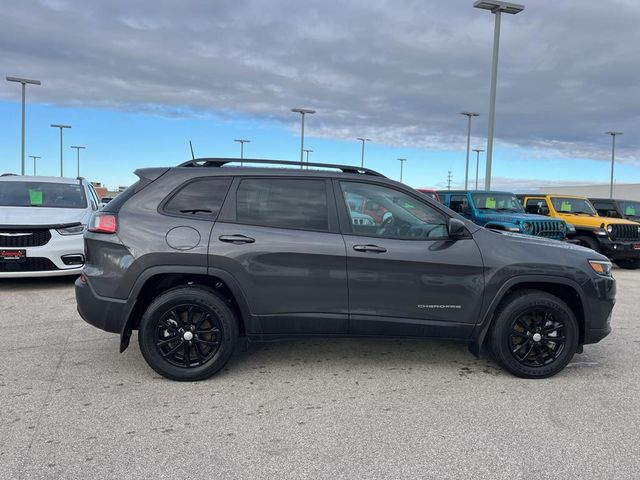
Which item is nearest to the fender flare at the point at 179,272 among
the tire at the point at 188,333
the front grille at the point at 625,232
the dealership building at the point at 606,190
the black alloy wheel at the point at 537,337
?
the tire at the point at 188,333

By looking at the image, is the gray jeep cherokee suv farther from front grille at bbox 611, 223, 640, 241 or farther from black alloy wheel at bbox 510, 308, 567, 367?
front grille at bbox 611, 223, 640, 241

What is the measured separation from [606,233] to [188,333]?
10687mm

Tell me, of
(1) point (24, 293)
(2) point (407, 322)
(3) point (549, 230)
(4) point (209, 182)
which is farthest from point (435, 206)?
(3) point (549, 230)

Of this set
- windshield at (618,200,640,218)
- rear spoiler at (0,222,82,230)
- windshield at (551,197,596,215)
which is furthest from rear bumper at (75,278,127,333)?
windshield at (618,200,640,218)

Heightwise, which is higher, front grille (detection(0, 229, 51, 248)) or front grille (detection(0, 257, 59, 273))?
front grille (detection(0, 229, 51, 248))

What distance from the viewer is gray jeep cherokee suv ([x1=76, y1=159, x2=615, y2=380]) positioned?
399cm

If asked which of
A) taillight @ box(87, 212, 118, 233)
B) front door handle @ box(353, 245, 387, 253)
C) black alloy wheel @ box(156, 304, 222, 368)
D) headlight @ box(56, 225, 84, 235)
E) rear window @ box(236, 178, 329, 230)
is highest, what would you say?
rear window @ box(236, 178, 329, 230)

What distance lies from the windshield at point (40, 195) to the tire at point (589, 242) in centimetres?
1066

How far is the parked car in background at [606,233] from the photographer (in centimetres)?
1155

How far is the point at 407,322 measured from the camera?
412 centimetres

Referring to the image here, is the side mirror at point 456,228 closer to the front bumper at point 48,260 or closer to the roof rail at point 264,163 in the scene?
the roof rail at point 264,163

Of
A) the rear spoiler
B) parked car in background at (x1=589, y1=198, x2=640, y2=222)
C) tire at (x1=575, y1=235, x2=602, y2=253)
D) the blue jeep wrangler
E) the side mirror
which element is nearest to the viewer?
the side mirror

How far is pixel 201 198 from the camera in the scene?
4145mm

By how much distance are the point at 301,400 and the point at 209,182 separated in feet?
6.14
